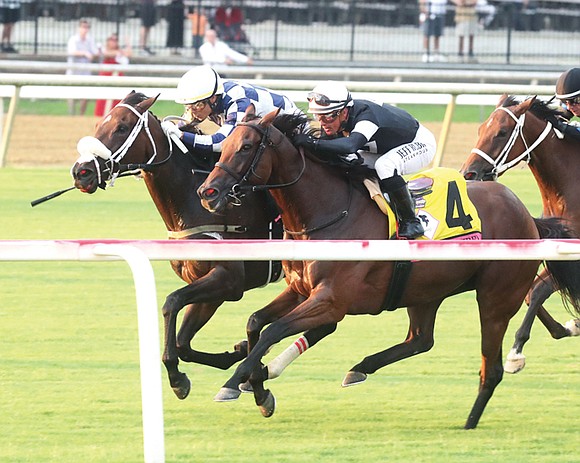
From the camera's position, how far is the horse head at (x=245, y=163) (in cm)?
577

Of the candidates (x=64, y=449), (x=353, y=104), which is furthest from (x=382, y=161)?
(x=64, y=449)

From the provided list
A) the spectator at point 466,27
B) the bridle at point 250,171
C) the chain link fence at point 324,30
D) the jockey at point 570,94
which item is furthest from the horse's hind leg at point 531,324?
the spectator at point 466,27

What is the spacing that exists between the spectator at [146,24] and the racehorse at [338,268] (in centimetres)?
1666

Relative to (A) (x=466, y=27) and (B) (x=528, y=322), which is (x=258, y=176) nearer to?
(B) (x=528, y=322)

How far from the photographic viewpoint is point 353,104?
634cm

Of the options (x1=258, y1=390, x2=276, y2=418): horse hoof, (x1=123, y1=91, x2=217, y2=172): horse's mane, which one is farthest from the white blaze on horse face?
(x1=258, y1=390, x2=276, y2=418): horse hoof

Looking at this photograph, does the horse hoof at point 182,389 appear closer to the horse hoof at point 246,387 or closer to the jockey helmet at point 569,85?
the horse hoof at point 246,387

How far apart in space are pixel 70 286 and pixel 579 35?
58.6 feet

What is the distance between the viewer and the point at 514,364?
6930mm

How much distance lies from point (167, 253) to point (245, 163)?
1.40 m

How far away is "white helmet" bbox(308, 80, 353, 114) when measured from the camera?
20.4 feet

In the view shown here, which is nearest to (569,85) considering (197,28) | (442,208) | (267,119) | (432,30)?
(442,208)

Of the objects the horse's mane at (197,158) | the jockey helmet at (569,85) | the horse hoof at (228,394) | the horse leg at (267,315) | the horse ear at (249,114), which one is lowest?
the horse hoof at (228,394)

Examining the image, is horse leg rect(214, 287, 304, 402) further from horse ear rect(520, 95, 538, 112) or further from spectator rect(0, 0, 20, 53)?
spectator rect(0, 0, 20, 53)
